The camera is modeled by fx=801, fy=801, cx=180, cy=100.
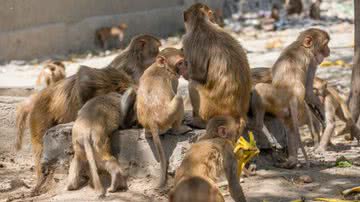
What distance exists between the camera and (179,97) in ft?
26.0

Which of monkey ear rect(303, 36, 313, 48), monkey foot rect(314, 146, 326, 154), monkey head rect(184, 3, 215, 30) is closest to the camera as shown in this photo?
monkey head rect(184, 3, 215, 30)

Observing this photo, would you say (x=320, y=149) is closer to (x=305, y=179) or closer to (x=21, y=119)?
(x=305, y=179)

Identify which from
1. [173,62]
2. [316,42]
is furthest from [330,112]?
[173,62]

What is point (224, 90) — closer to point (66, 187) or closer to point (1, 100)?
point (66, 187)

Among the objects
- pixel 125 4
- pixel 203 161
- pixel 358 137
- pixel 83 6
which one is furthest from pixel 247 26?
pixel 203 161

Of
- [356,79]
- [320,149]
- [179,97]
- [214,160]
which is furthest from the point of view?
[356,79]

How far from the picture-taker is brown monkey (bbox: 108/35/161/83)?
9.34 m

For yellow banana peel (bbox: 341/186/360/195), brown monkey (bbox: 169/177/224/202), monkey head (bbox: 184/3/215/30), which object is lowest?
yellow banana peel (bbox: 341/186/360/195)

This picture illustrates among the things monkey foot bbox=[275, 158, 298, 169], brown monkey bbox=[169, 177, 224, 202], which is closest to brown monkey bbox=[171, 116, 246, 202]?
brown monkey bbox=[169, 177, 224, 202]

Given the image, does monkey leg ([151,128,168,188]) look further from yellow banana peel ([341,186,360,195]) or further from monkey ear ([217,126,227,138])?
yellow banana peel ([341,186,360,195])

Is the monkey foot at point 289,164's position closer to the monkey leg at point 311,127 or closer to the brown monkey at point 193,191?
the monkey leg at point 311,127

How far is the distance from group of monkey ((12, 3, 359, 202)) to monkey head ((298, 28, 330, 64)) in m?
0.01

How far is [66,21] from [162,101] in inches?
545

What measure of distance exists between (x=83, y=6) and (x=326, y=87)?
486 inches
